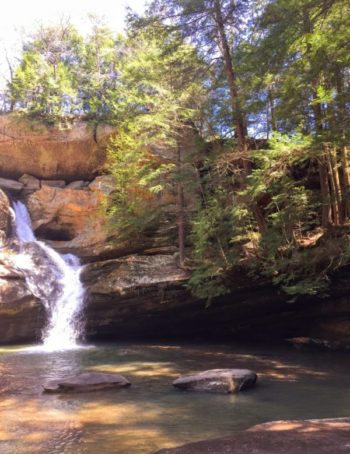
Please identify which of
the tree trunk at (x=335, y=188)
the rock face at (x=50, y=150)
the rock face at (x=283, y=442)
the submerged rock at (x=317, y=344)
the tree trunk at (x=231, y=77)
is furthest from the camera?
the rock face at (x=50, y=150)

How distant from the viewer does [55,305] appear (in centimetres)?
1848

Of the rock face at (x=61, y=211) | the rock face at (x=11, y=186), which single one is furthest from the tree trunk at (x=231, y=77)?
the rock face at (x=11, y=186)

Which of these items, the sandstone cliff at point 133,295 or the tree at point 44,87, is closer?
the sandstone cliff at point 133,295

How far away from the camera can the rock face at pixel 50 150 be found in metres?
25.6

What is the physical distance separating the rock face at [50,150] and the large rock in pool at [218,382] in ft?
58.9

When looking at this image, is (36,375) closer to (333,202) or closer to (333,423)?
(333,423)

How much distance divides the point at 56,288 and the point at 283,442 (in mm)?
15130

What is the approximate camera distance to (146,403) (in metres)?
8.40

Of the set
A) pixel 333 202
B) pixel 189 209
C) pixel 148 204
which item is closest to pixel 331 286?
pixel 333 202

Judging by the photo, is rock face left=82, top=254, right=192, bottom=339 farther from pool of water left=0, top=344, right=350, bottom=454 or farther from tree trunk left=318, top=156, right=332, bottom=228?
tree trunk left=318, top=156, right=332, bottom=228

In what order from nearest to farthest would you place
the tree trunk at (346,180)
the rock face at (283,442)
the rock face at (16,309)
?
the rock face at (283,442), the tree trunk at (346,180), the rock face at (16,309)

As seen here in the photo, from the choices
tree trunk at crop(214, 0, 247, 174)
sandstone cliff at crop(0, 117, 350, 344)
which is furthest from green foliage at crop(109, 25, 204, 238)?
sandstone cliff at crop(0, 117, 350, 344)

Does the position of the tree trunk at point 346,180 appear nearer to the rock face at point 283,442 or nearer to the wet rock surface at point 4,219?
the rock face at point 283,442

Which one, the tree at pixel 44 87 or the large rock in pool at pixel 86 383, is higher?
the tree at pixel 44 87
